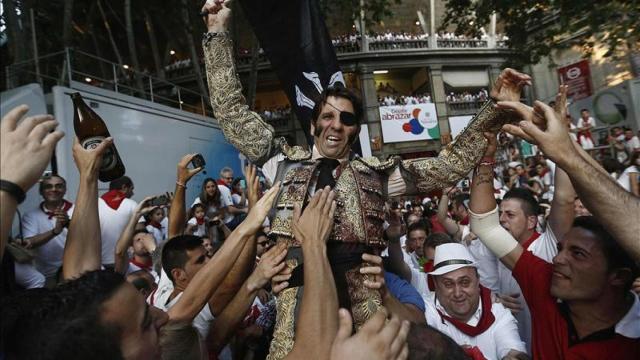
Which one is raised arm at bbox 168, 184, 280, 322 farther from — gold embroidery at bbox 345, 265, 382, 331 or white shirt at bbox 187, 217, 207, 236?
white shirt at bbox 187, 217, 207, 236

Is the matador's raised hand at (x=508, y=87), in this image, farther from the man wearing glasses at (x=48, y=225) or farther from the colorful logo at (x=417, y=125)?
the colorful logo at (x=417, y=125)

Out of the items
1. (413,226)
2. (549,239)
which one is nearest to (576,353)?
(549,239)

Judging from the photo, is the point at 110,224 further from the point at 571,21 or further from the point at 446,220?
the point at 571,21

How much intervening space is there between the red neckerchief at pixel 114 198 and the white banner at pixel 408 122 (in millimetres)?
19432

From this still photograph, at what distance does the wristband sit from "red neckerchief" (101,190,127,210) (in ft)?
13.4

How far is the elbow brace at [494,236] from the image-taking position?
8.65 feet

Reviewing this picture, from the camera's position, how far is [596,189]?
1644 millimetres

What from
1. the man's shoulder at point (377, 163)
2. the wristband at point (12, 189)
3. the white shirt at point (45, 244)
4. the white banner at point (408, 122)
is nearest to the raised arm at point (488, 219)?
the man's shoulder at point (377, 163)

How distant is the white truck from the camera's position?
8133mm

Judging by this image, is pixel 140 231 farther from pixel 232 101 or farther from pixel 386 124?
pixel 386 124

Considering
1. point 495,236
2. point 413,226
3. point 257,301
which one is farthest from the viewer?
point 413,226

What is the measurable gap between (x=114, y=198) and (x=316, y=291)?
169 inches

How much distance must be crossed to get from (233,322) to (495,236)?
5.05 feet

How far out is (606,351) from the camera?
7.08 feet
